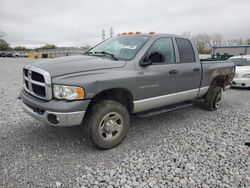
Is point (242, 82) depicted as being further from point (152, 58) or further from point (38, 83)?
point (38, 83)

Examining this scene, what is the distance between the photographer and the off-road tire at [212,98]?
567cm

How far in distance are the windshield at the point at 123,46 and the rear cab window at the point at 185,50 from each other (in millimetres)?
912

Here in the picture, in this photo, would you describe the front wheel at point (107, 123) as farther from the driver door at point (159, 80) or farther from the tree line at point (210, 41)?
the tree line at point (210, 41)

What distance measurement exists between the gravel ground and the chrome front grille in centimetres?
93

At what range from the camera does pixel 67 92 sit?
2.91m

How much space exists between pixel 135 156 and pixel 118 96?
1054 millimetres

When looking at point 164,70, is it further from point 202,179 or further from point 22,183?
point 22,183

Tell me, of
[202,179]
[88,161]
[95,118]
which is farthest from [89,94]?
[202,179]

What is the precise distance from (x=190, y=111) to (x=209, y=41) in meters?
53.6

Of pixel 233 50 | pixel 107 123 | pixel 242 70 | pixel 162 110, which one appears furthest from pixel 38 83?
pixel 233 50

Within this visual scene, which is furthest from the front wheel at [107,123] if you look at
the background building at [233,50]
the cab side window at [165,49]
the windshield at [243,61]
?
the background building at [233,50]

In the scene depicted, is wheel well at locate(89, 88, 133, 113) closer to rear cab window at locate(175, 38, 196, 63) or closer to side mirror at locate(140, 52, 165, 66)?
side mirror at locate(140, 52, 165, 66)

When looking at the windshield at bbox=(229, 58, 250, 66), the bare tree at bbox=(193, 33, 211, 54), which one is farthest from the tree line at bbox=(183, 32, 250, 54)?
the windshield at bbox=(229, 58, 250, 66)

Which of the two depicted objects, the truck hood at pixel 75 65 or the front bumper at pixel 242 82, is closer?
the truck hood at pixel 75 65
